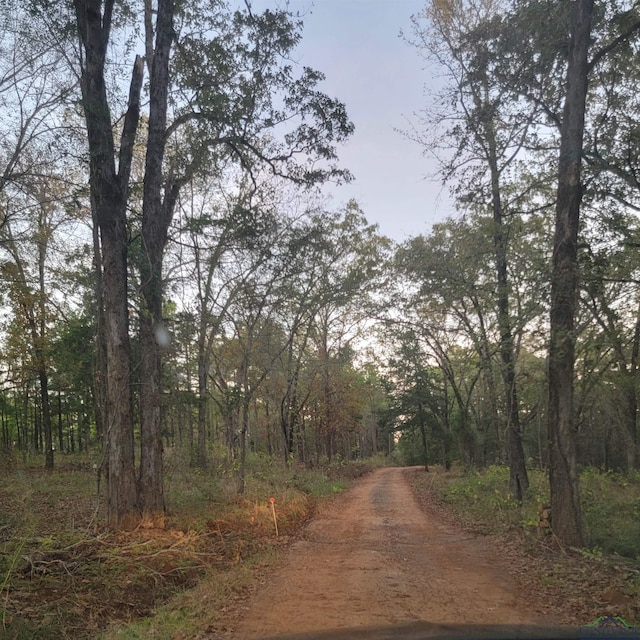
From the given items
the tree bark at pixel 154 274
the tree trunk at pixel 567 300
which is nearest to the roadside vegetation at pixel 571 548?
the tree trunk at pixel 567 300

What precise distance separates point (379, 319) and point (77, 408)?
15486mm

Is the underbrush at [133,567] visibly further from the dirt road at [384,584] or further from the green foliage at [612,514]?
the green foliage at [612,514]

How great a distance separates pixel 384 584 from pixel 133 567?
331 centimetres

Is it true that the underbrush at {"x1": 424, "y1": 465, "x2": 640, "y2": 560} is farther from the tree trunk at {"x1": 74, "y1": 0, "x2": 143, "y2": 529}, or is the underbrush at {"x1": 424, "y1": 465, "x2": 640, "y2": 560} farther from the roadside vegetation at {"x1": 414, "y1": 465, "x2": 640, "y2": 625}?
the tree trunk at {"x1": 74, "y1": 0, "x2": 143, "y2": 529}

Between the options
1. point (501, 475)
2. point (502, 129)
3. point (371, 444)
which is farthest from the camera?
point (371, 444)

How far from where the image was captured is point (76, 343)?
18.8 meters

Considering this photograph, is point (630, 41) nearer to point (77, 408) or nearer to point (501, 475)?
point (501, 475)

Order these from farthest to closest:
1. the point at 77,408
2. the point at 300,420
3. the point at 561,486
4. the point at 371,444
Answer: the point at 371,444 < the point at 300,420 < the point at 77,408 < the point at 561,486

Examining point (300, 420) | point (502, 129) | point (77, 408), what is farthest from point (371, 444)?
point (502, 129)

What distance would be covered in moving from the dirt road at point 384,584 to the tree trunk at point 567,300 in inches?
57.1

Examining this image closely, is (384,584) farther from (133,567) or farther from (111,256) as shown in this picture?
(111,256)

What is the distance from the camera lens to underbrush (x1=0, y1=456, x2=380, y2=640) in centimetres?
542

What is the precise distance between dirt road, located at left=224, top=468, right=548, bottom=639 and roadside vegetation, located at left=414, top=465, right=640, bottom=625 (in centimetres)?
40

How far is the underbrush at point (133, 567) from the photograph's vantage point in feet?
17.8
